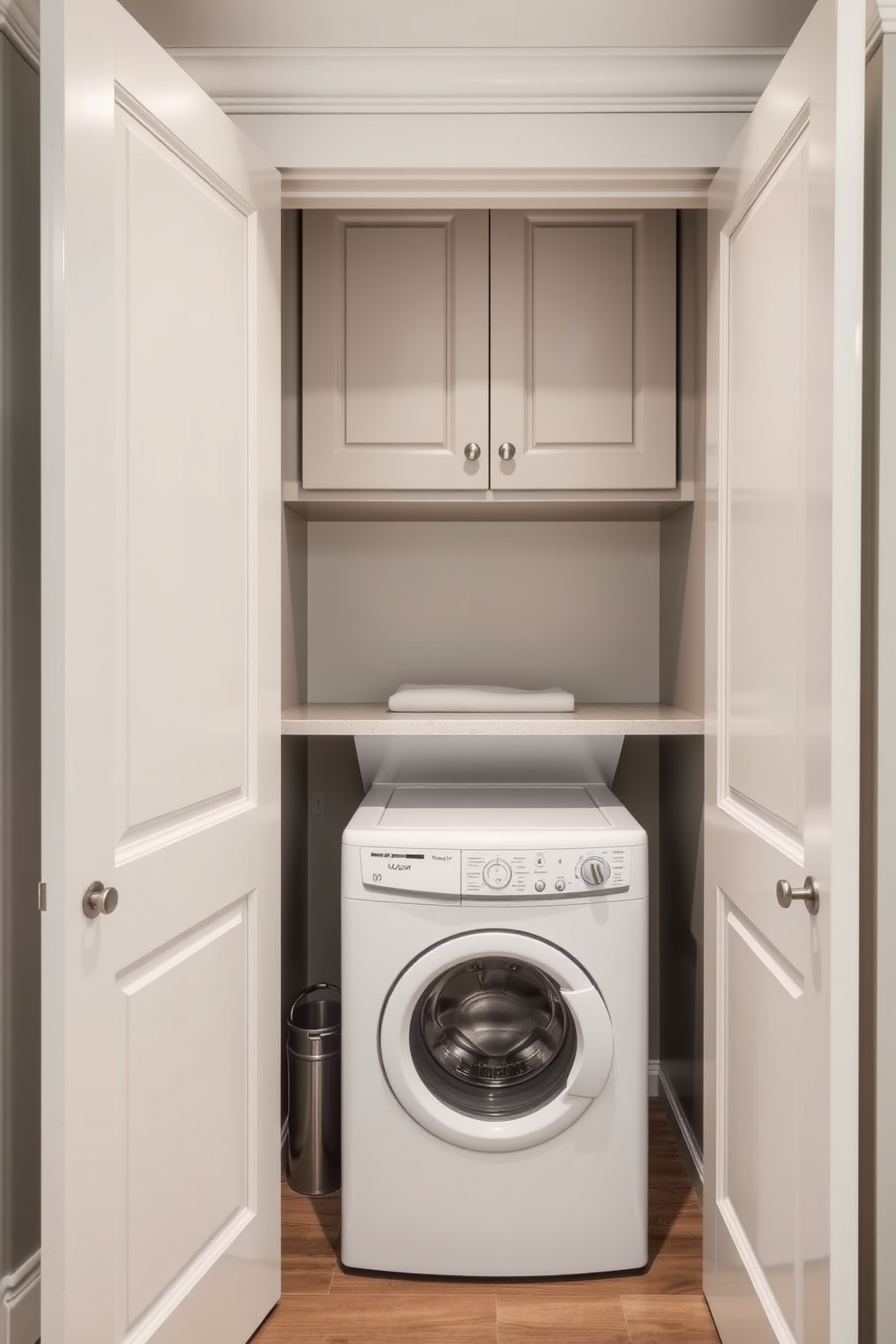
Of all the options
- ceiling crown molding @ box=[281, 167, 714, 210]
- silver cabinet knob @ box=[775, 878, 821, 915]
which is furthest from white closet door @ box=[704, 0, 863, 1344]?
ceiling crown molding @ box=[281, 167, 714, 210]

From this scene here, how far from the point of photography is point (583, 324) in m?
2.00

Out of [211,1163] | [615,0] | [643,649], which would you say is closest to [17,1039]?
[211,1163]

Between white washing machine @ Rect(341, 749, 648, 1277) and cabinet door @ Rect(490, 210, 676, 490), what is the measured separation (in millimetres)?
846

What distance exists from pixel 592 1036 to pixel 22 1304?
3.42 ft

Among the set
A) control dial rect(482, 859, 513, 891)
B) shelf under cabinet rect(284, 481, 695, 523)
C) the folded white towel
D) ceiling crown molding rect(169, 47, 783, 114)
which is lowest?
control dial rect(482, 859, 513, 891)

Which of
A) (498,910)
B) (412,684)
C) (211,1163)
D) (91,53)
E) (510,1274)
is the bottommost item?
(510,1274)

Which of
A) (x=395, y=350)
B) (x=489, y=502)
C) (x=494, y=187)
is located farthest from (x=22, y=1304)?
(x=494, y=187)

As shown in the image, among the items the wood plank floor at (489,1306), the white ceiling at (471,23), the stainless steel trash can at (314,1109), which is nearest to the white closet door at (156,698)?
the wood plank floor at (489,1306)

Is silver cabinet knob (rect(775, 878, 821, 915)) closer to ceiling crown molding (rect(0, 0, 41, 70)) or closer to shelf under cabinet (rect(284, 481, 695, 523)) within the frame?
shelf under cabinet (rect(284, 481, 695, 523))

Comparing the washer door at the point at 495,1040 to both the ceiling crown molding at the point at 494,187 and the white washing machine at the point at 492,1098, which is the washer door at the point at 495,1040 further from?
the ceiling crown molding at the point at 494,187

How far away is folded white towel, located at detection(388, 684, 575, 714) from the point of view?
207 centimetres

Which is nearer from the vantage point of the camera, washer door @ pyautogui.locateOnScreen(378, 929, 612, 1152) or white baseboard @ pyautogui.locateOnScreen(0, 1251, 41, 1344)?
white baseboard @ pyautogui.locateOnScreen(0, 1251, 41, 1344)

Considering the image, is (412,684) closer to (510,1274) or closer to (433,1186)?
(433,1186)

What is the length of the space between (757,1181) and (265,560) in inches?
51.9
